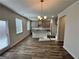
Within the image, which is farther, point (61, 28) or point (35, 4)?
point (61, 28)

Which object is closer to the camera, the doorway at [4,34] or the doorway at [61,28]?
the doorway at [4,34]

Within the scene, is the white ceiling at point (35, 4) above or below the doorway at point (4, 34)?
above

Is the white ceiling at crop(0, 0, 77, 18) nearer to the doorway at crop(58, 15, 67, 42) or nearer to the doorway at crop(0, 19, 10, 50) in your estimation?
the doorway at crop(0, 19, 10, 50)

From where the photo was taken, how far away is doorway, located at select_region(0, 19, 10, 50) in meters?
3.71

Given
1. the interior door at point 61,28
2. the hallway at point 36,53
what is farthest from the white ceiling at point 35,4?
the hallway at point 36,53

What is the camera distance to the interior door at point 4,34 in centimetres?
370

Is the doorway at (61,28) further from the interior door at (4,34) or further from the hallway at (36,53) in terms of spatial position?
the interior door at (4,34)

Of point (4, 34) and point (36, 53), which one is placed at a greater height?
point (4, 34)

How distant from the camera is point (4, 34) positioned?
3.98 meters

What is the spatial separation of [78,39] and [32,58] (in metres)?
2.04

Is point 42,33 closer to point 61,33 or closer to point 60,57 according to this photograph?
point 61,33

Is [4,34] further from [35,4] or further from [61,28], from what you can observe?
[61,28]

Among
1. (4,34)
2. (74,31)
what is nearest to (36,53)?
(4,34)

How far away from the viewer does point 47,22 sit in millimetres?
12258
